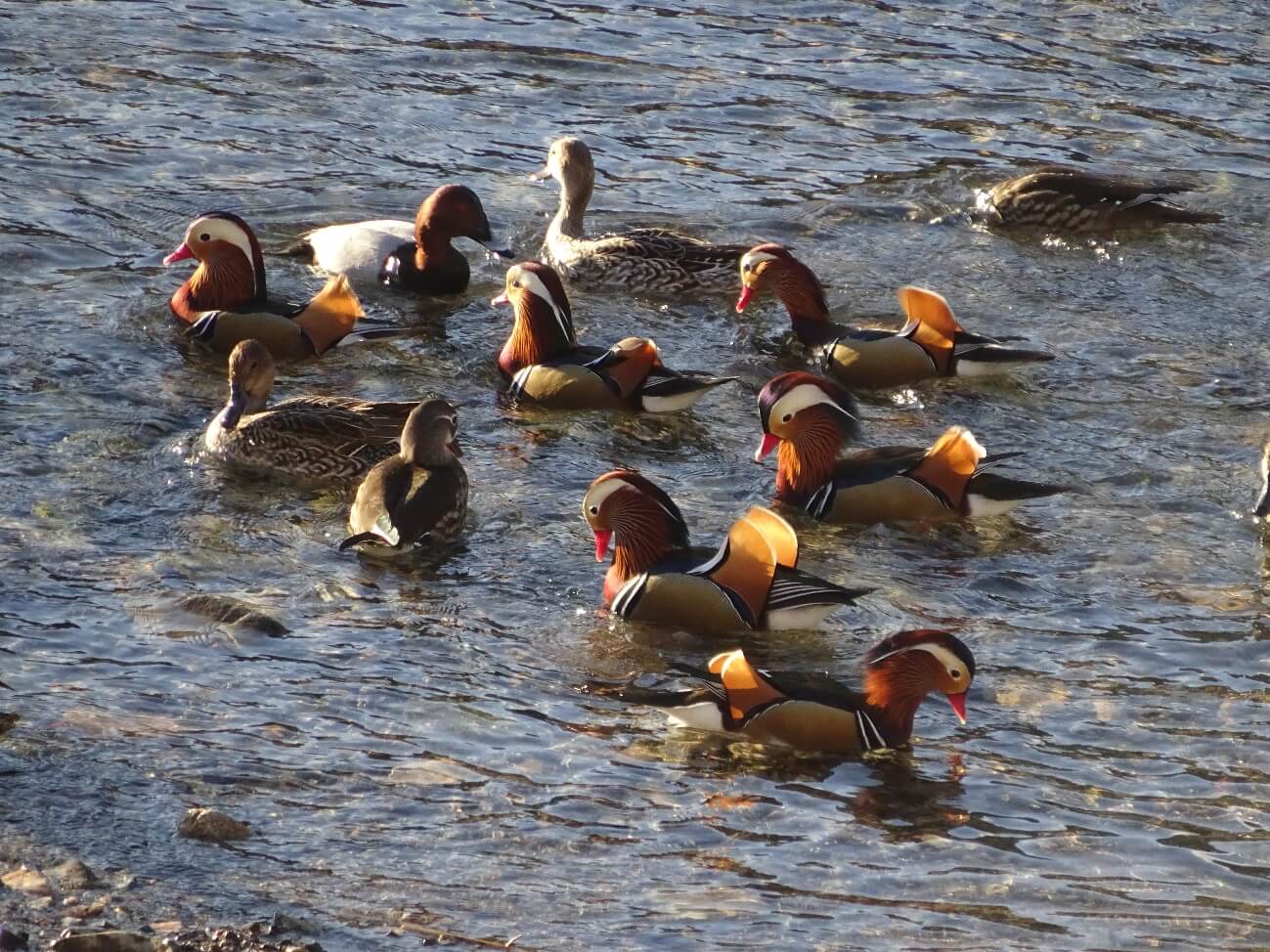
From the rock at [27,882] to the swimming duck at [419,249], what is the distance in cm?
680

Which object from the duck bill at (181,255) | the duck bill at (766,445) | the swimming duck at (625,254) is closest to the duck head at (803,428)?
the duck bill at (766,445)

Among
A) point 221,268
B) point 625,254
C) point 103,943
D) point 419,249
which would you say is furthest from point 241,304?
point 103,943

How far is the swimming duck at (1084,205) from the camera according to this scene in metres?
13.0

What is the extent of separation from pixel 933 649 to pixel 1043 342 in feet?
15.2

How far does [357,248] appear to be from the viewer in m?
12.4

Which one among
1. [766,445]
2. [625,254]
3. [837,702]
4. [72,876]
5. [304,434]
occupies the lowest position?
[72,876]

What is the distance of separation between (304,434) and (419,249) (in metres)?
2.88

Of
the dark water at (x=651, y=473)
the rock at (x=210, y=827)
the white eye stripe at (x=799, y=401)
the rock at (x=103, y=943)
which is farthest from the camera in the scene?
the white eye stripe at (x=799, y=401)

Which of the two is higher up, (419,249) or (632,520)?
(419,249)

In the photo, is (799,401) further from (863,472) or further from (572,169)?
(572,169)

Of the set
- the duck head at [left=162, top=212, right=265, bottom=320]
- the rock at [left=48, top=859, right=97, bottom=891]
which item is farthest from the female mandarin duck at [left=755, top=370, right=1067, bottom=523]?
the rock at [left=48, top=859, right=97, bottom=891]

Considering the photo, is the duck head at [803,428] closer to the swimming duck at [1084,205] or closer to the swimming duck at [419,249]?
the swimming duck at [419,249]

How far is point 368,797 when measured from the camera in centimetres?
664

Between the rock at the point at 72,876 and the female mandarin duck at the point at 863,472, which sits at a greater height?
the female mandarin duck at the point at 863,472
